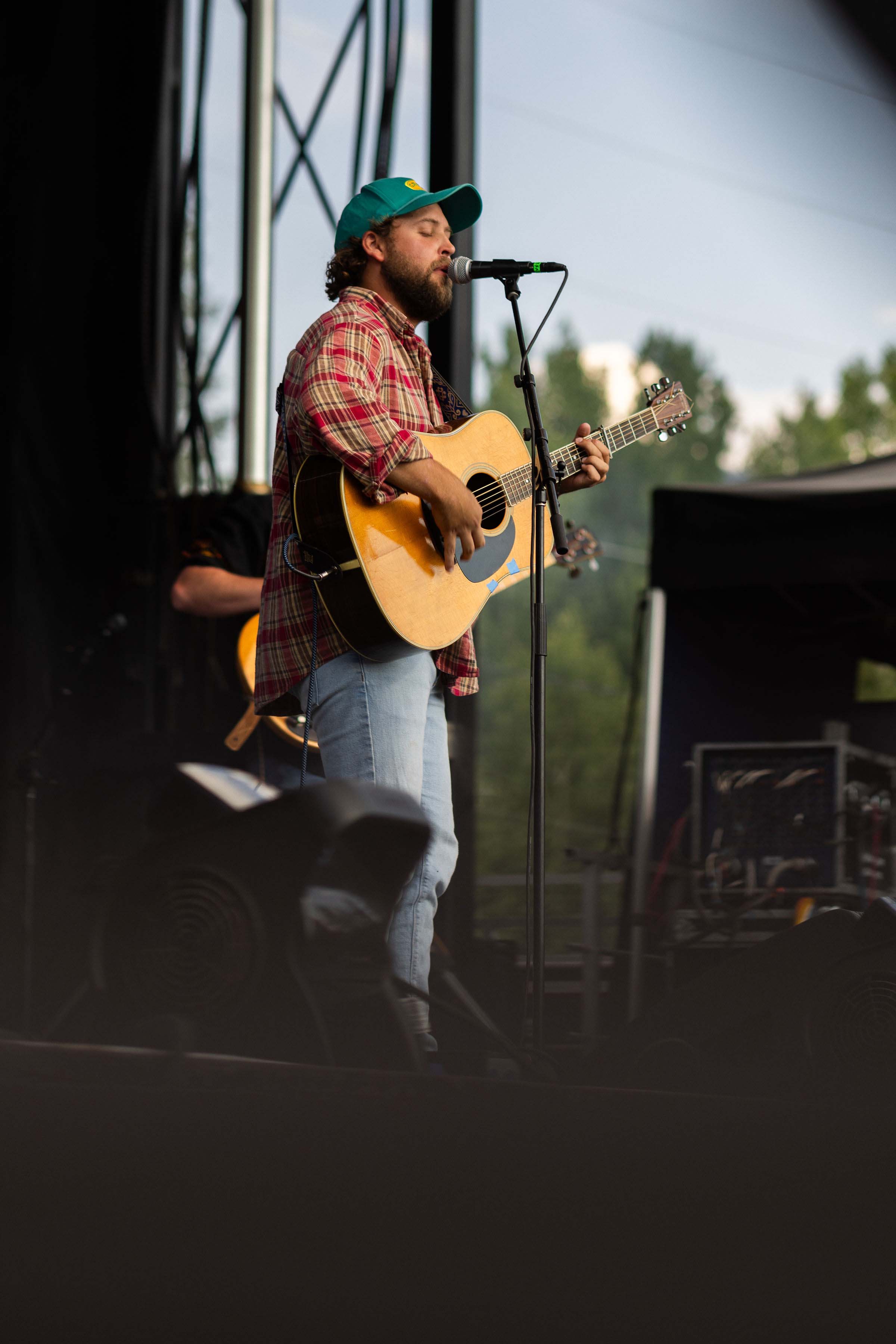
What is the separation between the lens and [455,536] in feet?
6.25

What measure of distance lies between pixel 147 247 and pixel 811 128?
11.0ft

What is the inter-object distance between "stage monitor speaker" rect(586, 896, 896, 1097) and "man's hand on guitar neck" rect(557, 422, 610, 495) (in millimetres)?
794

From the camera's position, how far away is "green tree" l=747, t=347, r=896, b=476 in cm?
2698

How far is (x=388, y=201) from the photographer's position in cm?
199

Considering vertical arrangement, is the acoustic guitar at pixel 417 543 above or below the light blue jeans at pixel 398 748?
above

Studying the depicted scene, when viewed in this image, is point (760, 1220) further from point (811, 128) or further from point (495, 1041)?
point (811, 128)

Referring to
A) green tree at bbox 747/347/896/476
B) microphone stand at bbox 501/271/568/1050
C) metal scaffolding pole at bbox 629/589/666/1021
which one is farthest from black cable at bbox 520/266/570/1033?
green tree at bbox 747/347/896/476

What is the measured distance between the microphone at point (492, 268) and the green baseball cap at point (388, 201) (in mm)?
113

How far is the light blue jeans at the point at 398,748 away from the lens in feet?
5.72

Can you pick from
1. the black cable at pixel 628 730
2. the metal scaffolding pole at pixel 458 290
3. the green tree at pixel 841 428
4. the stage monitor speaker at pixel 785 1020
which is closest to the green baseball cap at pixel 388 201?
the metal scaffolding pole at pixel 458 290

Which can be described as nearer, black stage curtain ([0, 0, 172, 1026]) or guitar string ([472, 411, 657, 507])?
guitar string ([472, 411, 657, 507])

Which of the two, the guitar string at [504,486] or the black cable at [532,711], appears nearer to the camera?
the black cable at [532,711]

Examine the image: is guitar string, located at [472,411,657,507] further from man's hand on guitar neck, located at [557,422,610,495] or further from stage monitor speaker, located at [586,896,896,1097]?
stage monitor speaker, located at [586,896,896,1097]

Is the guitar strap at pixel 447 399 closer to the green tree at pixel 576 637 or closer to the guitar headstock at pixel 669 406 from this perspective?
the guitar headstock at pixel 669 406
